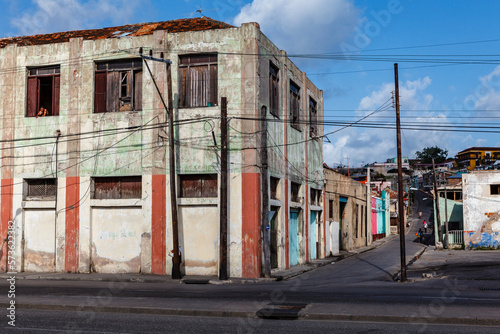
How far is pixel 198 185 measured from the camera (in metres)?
24.9

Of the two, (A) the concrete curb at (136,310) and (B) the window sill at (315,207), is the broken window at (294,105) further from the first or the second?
(A) the concrete curb at (136,310)

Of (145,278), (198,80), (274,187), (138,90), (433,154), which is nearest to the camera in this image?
(145,278)

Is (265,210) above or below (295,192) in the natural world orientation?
below

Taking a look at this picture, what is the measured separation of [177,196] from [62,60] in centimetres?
887

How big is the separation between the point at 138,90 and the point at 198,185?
536 cm

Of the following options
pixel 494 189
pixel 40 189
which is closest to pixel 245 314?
pixel 40 189

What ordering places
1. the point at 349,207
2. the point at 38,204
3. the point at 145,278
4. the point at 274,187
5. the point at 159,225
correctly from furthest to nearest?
the point at 349,207, the point at 274,187, the point at 38,204, the point at 159,225, the point at 145,278

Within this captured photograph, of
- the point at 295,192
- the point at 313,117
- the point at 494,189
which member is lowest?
the point at 295,192

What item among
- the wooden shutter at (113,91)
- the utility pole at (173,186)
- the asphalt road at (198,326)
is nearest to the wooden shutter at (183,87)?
the utility pole at (173,186)

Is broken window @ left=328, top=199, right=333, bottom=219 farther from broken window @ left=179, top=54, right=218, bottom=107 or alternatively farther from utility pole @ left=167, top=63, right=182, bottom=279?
utility pole @ left=167, top=63, right=182, bottom=279

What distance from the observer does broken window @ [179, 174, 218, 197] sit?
971 inches

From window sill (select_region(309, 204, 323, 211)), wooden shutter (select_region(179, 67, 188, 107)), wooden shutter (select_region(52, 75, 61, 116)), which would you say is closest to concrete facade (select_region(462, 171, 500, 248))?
window sill (select_region(309, 204, 323, 211))

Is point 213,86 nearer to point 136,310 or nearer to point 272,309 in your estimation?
point 136,310

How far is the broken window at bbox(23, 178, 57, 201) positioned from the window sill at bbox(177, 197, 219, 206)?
6.58 metres
